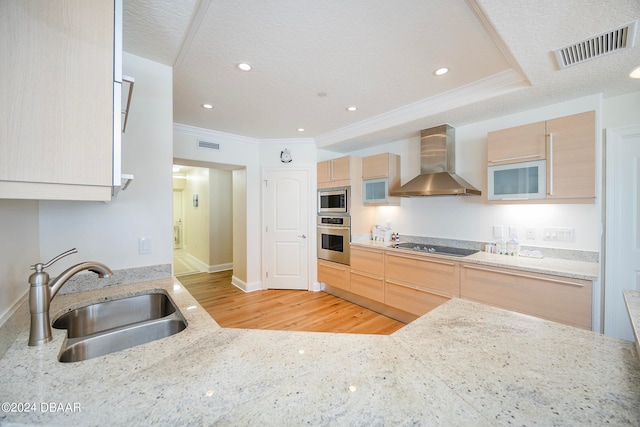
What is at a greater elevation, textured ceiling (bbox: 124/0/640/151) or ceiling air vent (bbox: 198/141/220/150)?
textured ceiling (bbox: 124/0/640/151)

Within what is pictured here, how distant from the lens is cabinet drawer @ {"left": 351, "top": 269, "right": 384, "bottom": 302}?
318 centimetres

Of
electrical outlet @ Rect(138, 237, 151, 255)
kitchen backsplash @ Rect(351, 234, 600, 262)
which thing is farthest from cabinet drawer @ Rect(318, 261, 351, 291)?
electrical outlet @ Rect(138, 237, 151, 255)

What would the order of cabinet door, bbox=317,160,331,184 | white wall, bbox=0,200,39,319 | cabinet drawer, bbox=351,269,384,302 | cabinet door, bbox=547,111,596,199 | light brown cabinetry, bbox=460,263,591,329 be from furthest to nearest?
1. cabinet door, bbox=317,160,331,184
2. cabinet drawer, bbox=351,269,384,302
3. cabinet door, bbox=547,111,596,199
4. light brown cabinetry, bbox=460,263,591,329
5. white wall, bbox=0,200,39,319

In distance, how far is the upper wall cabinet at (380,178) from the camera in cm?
346

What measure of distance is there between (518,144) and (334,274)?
273cm

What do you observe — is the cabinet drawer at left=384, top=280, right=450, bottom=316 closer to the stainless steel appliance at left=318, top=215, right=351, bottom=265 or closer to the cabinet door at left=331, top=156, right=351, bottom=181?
the stainless steel appliance at left=318, top=215, right=351, bottom=265

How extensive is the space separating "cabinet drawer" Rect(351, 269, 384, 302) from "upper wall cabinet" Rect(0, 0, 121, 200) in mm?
2964

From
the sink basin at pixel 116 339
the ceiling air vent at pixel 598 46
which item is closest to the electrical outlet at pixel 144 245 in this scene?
the sink basin at pixel 116 339

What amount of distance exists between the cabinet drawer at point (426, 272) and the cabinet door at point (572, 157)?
109 cm

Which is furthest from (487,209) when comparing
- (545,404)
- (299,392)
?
(299,392)

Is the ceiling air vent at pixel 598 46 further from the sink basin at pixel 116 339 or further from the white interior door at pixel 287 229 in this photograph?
the white interior door at pixel 287 229

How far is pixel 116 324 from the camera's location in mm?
1418

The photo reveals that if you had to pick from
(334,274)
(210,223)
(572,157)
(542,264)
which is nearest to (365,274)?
(334,274)

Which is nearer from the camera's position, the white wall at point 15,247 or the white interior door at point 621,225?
the white wall at point 15,247
